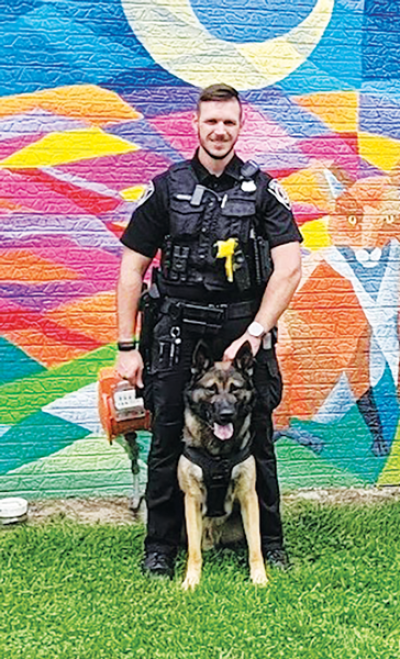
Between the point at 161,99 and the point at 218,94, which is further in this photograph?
the point at 161,99

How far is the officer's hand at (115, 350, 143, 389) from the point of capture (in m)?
4.25

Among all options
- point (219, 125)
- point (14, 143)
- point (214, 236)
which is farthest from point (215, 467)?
point (14, 143)

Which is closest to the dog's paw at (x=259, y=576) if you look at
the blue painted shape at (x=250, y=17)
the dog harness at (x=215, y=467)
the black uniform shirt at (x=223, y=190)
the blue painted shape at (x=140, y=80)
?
the dog harness at (x=215, y=467)

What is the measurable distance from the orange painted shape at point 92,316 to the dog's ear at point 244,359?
144cm

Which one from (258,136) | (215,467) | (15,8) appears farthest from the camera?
(258,136)

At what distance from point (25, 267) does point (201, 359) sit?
1.52 metres

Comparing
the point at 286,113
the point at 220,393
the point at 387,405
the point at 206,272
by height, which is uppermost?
the point at 286,113

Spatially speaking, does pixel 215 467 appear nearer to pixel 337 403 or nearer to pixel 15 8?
pixel 337 403

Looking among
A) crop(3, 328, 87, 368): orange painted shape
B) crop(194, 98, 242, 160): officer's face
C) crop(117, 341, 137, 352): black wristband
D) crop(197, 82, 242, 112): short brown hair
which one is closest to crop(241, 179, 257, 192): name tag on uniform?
Result: crop(194, 98, 242, 160): officer's face

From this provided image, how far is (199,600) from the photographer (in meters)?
4.00

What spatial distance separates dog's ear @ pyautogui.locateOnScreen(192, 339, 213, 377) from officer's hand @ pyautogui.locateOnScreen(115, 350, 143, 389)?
29 centimetres

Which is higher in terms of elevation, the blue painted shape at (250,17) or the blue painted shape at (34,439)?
the blue painted shape at (250,17)

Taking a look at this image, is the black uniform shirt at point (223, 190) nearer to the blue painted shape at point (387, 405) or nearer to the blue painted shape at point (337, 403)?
the blue painted shape at point (337, 403)

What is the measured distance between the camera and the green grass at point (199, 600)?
366 centimetres
